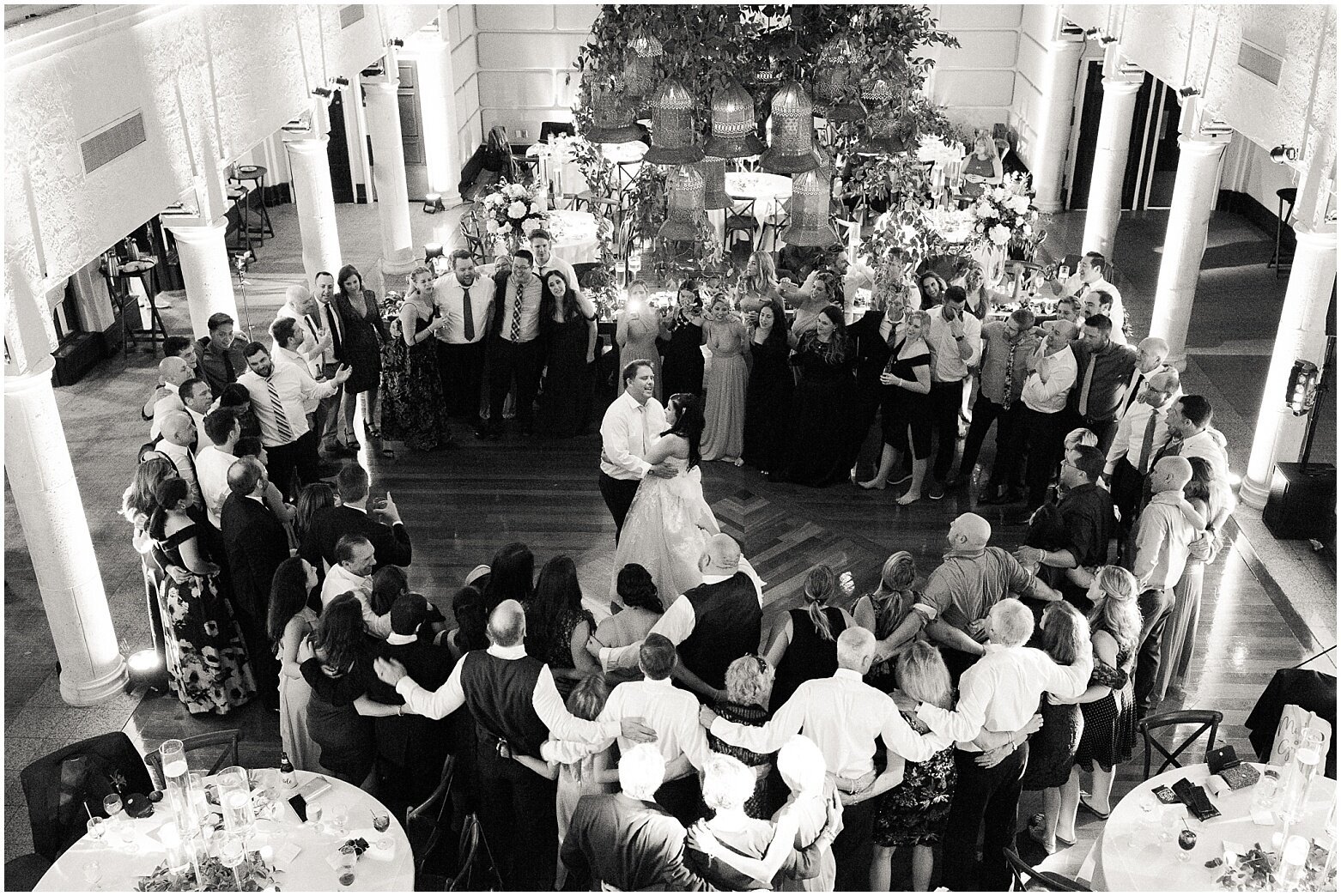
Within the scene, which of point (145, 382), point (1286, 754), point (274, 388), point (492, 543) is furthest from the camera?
point (145, 382)

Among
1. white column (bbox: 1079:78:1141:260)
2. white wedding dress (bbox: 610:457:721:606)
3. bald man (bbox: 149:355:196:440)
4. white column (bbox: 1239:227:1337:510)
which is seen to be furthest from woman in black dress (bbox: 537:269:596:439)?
white column (bbox: 1079:78:1141:260)

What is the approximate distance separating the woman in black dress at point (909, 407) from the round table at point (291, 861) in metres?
4.62

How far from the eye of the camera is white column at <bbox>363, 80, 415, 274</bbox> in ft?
41.4

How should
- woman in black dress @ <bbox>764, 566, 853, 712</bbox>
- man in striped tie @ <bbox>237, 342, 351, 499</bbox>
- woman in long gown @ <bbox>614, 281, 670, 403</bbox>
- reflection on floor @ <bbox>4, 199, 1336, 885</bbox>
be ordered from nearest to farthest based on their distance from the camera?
woman in black dress @ <bbox>764, 566, 853, 712</bbox> < reflection on floor @ <bbox>4, 199, 1336, 885</bbox> < man in striped tie @ <bbox>237, 342, 351, 499</bbox> < woman in long gown @ <bbox>614, 281, 670, 403</bbox>

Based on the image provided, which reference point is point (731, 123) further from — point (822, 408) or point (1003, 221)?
point (1003, 221)

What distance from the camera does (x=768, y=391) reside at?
841 centimetres

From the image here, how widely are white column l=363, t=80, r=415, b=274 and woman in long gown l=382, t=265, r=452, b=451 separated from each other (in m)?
4.16

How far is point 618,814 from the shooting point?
395 cm

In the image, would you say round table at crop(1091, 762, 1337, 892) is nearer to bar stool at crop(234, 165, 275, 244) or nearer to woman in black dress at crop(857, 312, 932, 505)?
woman in black dress at crop(857, 312, 932, 505)

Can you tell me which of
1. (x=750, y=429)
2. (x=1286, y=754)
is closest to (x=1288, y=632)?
(x=1286, y=754)

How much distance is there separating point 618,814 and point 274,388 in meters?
4.32

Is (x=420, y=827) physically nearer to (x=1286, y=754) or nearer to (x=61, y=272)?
(x=61, y=272)

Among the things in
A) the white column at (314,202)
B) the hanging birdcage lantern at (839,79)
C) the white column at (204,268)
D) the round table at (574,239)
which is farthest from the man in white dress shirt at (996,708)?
the round table at (574,239)

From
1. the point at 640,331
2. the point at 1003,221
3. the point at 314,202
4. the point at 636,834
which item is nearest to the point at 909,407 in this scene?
the point at 640,331
